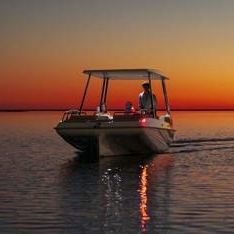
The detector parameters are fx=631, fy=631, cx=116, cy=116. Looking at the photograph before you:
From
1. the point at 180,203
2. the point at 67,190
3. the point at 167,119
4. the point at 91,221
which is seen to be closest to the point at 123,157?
the point at 167,119

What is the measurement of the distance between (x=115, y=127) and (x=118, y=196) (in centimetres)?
1046

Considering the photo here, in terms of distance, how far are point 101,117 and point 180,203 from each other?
1269cm

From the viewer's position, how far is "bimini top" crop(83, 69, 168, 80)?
30656 millimetres

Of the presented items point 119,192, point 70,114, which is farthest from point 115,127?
point 119,192

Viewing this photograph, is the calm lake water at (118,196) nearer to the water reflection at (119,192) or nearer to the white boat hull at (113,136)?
the water reflection at (119,192)

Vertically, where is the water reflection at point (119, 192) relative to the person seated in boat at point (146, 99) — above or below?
below

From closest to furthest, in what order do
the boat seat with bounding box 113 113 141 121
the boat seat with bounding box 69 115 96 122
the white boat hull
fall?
the white boat hull, the boat seat with bounding box 113 113 141 121, the boat seat with bounding box 69 115 96 122

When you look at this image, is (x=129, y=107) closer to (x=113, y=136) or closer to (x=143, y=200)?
(x=113, y=136)

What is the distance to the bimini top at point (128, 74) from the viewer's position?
30656 mm

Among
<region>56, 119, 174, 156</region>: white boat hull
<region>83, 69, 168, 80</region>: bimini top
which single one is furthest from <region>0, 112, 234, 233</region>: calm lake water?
<region>83, 69, 168, 80</region>: bimini top

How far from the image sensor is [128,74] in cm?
3200

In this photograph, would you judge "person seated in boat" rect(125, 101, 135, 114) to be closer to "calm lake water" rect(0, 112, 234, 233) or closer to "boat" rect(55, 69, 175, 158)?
"boat" rect(55, 69, 175, 158)

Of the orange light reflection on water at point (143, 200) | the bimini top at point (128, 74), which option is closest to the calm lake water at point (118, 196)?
the orange light reflection on water at point (143, 200)

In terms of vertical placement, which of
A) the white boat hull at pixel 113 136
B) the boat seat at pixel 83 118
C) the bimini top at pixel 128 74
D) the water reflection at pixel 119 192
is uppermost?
the bimini top at pixel 128 74
